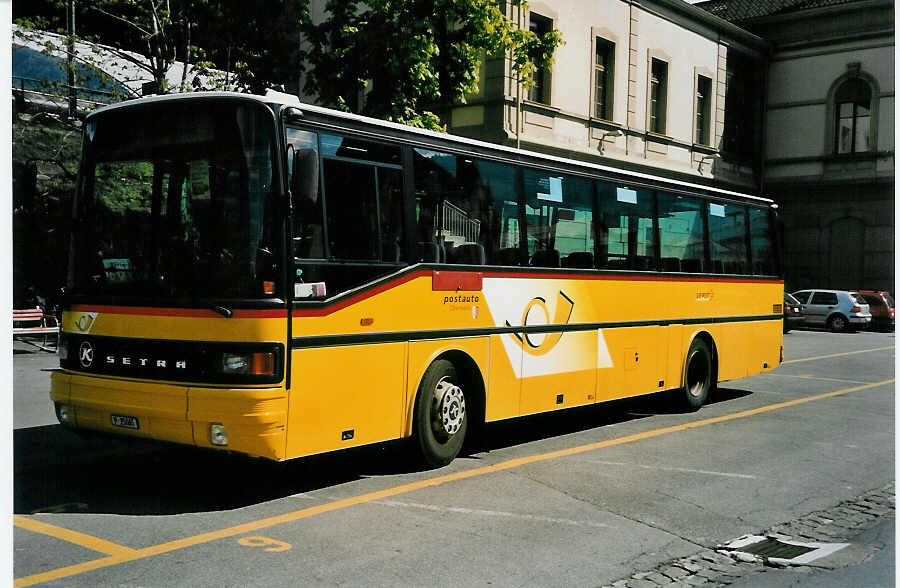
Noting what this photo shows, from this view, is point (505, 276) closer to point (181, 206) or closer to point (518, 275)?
point (518, 275)

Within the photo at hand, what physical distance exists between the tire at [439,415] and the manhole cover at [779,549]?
2.90 metres

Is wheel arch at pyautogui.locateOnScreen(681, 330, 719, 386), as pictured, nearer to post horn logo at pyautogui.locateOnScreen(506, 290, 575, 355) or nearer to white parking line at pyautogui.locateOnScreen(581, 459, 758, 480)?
post horn logo at pyautogui.locateOnScreen(506, 290, 575, 355)

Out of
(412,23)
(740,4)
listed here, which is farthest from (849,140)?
(412,23)

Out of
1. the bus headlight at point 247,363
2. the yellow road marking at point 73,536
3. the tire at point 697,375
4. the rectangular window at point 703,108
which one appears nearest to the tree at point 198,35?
the tire at point 697,375

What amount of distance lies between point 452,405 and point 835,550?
3.56 m

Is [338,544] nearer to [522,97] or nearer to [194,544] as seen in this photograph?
[194,544]

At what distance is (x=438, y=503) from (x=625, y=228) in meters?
5.28

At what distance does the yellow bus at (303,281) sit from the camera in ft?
23.6

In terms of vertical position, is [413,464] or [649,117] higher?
[649,117]

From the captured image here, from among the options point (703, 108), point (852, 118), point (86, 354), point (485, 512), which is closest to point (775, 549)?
point (485, 512)

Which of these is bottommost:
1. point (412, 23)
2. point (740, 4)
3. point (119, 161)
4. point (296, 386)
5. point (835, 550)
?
point (835, 550)

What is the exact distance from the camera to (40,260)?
20.2 metres

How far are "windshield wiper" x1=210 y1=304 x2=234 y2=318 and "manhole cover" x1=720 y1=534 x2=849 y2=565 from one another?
3634 mm

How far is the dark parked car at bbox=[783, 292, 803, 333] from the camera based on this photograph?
33.5 metres
